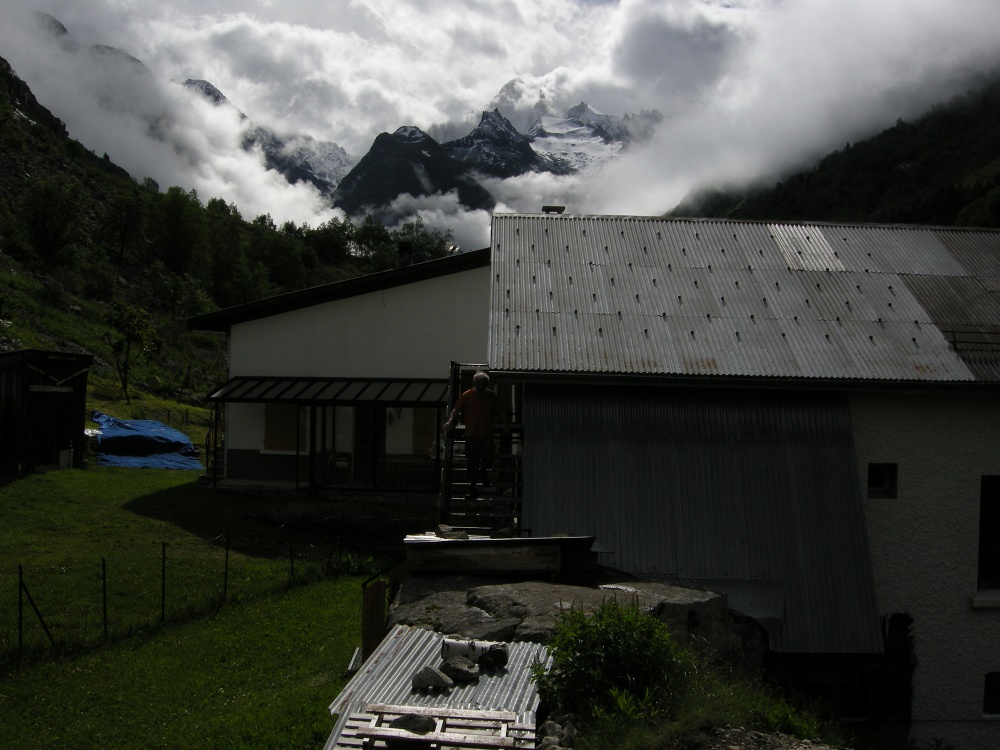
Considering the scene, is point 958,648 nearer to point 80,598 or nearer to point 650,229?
point 650,229

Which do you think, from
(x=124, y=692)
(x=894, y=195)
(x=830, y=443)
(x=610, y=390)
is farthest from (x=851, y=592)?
(x=894, y=195)

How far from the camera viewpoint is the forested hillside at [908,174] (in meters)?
59.9

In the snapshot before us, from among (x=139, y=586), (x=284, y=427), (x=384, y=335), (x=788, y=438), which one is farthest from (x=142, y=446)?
(x=788, y=438)

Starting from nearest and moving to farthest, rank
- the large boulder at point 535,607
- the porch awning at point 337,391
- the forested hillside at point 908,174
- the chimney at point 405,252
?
the large boulder at point 535,607, the porch awning at point 337,391, the chimney at point 405,252, the forested hillside at point 908,174

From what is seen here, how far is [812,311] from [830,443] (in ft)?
7.14

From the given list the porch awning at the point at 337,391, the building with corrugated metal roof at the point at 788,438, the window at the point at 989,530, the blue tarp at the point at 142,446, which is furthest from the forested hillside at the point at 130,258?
the window at the point at 989,530

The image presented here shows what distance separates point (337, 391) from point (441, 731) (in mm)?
16726

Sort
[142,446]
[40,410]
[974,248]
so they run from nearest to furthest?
1. [974,248]
2. [40,410]
3. [142,446]

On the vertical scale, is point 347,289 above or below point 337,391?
above

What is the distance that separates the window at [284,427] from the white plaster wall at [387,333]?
100 centimetres

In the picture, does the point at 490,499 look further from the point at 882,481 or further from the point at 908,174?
the point at 908,174

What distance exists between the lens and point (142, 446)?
2562 cm

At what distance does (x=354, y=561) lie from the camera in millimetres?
14641

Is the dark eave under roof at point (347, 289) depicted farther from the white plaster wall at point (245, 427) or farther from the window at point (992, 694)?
the window at point (992, 694)
